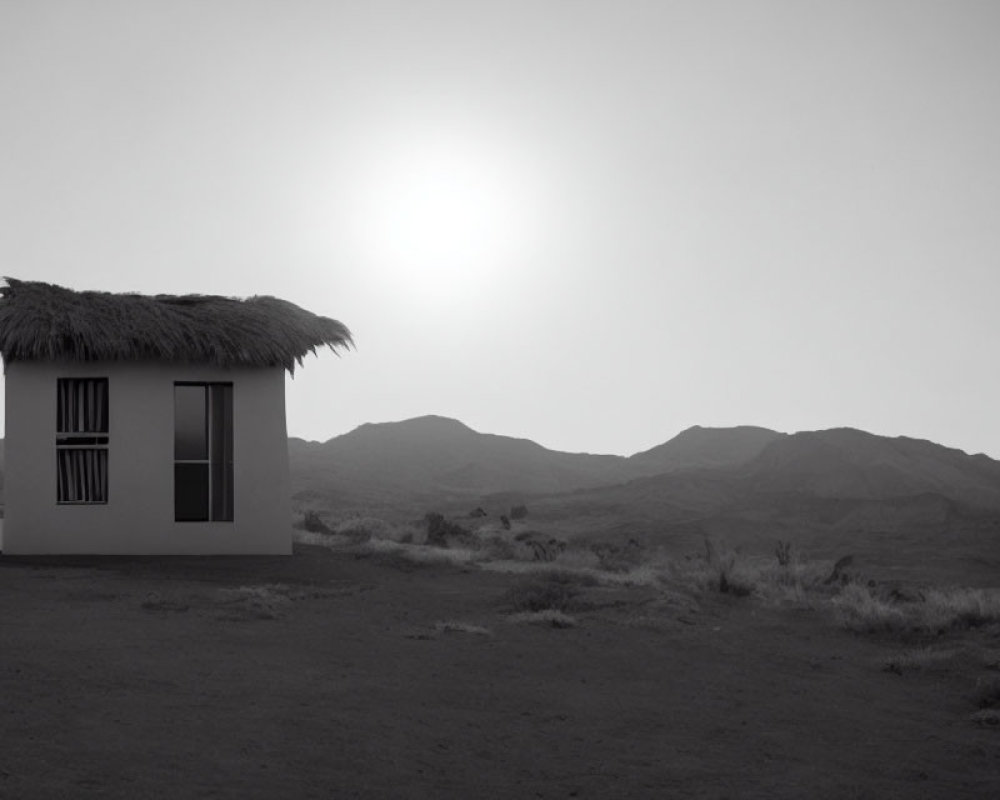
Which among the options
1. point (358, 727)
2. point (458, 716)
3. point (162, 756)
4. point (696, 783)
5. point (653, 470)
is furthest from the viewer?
point (653, 470)

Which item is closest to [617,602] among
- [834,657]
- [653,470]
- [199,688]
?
[834,657]

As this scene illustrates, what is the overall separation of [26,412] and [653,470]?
71.5 m

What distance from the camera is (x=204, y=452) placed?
1739 centimetres

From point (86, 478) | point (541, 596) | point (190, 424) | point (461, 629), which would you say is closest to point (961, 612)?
point (541, 596)

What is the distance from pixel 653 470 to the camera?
85500 millimetres

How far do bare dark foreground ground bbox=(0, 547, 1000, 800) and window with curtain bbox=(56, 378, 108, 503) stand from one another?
2879mm

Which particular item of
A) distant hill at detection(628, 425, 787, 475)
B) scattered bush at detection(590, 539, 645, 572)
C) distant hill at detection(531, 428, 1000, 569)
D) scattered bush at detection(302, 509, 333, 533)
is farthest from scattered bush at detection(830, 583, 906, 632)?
distant hill at detection(628, 425, 787, 475)

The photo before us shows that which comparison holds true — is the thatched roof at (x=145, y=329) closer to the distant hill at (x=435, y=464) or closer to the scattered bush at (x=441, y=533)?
the scattered bush at (x=441, y=533)

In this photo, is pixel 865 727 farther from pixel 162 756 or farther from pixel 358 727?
pixel 162 756

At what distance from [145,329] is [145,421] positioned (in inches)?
53.8

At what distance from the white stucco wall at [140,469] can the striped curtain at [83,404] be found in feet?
0.61

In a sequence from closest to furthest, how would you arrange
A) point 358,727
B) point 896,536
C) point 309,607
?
1. point 358,727
2. point 309,607
3. point 896,536

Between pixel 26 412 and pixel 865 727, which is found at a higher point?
pixel 26 412

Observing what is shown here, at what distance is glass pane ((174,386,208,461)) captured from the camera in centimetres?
1730
